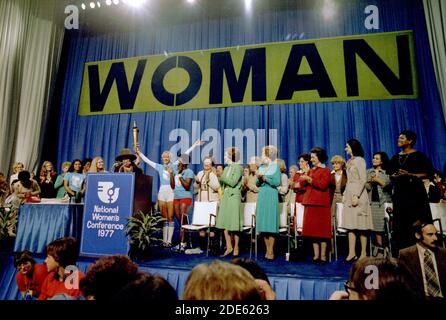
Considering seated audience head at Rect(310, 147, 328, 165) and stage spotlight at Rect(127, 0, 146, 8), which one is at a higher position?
stage spotlight at Rect(127, 0, 146, 8)

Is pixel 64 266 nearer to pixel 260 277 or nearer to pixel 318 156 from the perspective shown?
pixel 260 277

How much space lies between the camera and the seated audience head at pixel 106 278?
1325 millimetres

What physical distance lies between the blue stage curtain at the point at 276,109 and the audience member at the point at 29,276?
3819 millimetres

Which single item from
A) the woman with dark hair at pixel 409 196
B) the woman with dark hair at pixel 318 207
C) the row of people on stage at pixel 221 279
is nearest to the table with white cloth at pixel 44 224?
the row of people on stage at pixel 221 279

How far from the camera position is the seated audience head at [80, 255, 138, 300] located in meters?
1.33

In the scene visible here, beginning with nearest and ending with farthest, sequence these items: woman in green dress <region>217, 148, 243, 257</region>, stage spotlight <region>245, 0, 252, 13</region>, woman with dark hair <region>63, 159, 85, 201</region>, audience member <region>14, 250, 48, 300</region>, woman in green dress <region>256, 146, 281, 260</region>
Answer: audience member <region>14, 250, 48, 300</region>, woman in green dress <region>256, 146, 281, 260</region>, woman in green dress <region>217, 148, 243, 257</region>, woman with dark hair <region>63, 159, 85, 201</region>, stage spotlight <region>245, 0, 252, 13</region>

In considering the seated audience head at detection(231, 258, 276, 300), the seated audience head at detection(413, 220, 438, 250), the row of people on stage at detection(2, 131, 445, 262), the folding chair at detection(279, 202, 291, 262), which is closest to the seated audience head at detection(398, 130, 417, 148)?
the row of people on stage at detection(2, 131, 445, 262)

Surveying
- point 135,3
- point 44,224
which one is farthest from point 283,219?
point 135,3

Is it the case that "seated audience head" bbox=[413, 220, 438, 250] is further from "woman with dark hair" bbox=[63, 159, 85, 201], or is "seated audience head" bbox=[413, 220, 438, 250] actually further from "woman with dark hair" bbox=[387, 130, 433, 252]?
"woman with dark hair" bbox=[63, 159, 85, 201]

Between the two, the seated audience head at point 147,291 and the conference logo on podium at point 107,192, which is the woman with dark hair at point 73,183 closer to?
the conference logo on podium at point 107,192

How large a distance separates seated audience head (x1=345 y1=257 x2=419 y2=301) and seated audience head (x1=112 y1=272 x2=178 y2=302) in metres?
0.73

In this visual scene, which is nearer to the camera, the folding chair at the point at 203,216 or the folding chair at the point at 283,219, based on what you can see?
the folding chair at the point at 283,219

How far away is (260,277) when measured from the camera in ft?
4.52
